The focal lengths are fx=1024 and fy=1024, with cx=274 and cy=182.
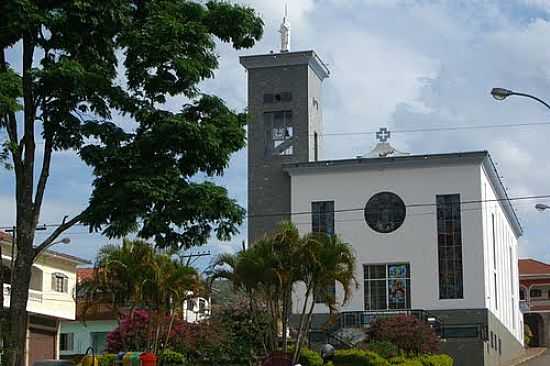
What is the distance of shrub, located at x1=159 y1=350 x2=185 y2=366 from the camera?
3659 centimetres

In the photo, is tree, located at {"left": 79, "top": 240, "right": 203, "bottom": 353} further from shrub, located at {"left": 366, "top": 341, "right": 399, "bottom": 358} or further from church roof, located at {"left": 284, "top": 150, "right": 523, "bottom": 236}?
church roof, located at {"left": 284, "top": 150, "right": 523, "bottom": 236}

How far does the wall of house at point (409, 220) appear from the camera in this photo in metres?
58.6

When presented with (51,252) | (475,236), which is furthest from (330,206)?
(51,252)

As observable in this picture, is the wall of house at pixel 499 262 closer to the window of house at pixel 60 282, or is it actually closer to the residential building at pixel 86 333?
the residential building at pixel 86 333

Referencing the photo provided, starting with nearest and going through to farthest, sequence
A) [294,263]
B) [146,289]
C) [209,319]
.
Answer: [294,263] < [146,289] < [209,319]

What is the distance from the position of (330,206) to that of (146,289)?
28238mm

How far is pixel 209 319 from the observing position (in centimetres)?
4053

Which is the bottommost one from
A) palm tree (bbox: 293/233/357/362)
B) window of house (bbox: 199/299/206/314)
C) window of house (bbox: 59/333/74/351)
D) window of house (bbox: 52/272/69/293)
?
window of house (bbox: 59/333/74/351)

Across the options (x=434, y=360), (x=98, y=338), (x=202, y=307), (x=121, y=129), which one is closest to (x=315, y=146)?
(x=98, y=338)

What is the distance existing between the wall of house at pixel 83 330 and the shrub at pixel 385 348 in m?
26.3

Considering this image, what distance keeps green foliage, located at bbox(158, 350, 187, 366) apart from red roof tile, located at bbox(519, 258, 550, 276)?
222 ft

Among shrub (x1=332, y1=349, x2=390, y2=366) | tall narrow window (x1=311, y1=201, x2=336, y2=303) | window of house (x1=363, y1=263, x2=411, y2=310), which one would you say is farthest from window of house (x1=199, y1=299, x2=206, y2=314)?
tall narrow window (x1=311, y1=201, x2=336, y2=303)

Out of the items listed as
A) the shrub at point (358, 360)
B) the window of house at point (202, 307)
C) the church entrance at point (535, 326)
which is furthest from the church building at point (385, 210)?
the church entrance at point (535, 326)

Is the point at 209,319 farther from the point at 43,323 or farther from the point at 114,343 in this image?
the point at 43,323
